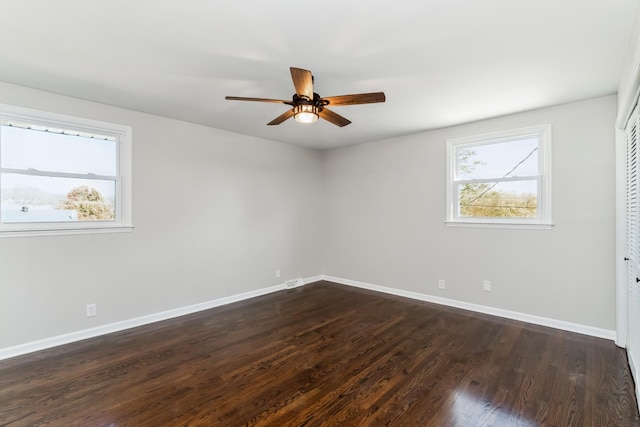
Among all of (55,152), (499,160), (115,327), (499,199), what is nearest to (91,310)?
(115,327)

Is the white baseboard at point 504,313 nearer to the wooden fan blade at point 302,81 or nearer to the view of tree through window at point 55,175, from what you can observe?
the wooden fan blade at point 302,81

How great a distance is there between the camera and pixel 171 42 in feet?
7.03

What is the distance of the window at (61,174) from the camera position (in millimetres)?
2844

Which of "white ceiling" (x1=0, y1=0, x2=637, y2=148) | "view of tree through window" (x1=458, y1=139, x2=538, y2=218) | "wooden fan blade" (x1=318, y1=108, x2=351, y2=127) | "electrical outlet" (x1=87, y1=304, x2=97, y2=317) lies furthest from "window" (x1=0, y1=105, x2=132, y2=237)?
"view of tree through window" (x1=458, y1=139, x2=538, y2=218)

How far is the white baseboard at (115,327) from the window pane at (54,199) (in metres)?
1.18

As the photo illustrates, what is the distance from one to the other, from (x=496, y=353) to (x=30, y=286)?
14.6ft

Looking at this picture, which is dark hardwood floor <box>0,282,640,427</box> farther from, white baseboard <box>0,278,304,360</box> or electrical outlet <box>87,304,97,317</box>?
electrical outlet <box>87,304,97,317</box>

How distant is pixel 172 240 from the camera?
389cm

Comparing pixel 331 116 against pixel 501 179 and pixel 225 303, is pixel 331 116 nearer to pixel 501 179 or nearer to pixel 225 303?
pixel 501 179

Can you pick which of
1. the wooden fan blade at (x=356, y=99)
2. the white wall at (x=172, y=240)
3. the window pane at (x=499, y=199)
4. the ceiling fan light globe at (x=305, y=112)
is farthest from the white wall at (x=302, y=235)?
the wooden fan blade at (x=356, y=99)

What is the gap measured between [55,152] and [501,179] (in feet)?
16.6

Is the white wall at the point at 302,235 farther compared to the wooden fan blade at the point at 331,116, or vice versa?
the white wall at the point at 302,235

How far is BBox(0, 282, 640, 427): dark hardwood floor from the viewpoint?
1980 mm

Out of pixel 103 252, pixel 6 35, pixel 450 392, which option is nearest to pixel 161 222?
pixel 103 252
